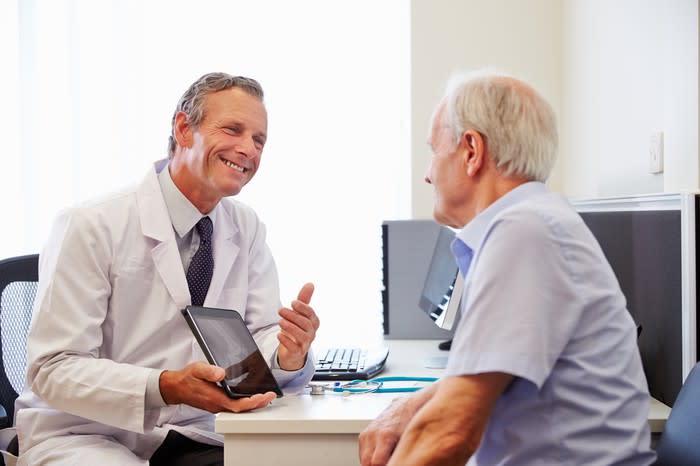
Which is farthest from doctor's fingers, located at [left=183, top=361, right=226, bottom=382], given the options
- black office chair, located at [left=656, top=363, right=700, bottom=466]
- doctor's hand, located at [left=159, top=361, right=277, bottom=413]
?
black office chair, located at [left=656, top=363, right=700, bottom=466]

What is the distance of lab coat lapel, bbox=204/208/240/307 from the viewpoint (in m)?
1.68

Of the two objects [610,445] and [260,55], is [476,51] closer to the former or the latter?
[260,55]

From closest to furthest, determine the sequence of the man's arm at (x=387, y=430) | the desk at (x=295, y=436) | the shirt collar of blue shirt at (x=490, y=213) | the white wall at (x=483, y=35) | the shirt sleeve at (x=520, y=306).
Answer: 1. the shirt sleeve at (x=520, y=306)
2. the shirt collar of blue shirt at (x=490, y=213)
3. the man's arm at (x=387, y=430)
4. the desk at (x=295, y=436)
5. the white wall at (x=483, y=35)

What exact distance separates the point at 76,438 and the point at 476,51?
2056 mm

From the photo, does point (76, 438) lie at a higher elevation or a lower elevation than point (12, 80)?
lower

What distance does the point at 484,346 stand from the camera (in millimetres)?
902

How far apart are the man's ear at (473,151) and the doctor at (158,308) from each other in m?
0.55

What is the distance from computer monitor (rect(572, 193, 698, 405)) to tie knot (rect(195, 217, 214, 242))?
92 cm

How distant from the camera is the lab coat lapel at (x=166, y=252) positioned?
162 centimetres

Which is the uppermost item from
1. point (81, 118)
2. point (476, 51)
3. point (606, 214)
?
point (476, 51)

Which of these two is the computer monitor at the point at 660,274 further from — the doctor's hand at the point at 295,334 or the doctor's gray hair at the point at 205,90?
the doctor's gray hair at the point at 205,90

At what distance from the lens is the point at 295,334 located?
61.8 inches

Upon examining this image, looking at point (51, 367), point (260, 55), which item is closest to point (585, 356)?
point (51, 367)

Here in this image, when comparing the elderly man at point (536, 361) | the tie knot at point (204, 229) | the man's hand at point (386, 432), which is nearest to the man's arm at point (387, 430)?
the man's hand at point (386, 432)
